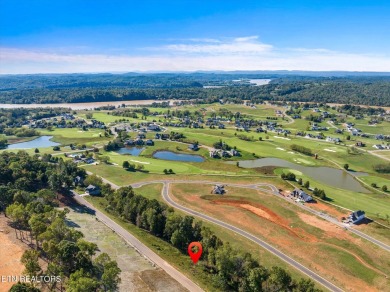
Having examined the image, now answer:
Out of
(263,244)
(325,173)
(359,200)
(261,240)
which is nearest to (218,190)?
(261,240)

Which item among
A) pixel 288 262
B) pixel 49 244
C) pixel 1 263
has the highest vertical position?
pixel 49 244

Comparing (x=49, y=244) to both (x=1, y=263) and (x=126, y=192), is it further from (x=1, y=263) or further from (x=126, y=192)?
(x=126, y=192)

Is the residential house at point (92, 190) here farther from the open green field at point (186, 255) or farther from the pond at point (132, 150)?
the pond at point (132, 150)

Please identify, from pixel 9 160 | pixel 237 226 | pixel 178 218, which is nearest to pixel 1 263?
pixel 178 218

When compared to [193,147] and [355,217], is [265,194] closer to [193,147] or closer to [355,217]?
[355,217]

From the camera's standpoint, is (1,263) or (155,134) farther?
(155,134)

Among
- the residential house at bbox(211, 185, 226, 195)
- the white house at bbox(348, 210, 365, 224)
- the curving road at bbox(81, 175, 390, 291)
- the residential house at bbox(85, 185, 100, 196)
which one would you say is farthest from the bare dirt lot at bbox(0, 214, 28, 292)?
the white house at bbox(348, 210, 365, 224)
